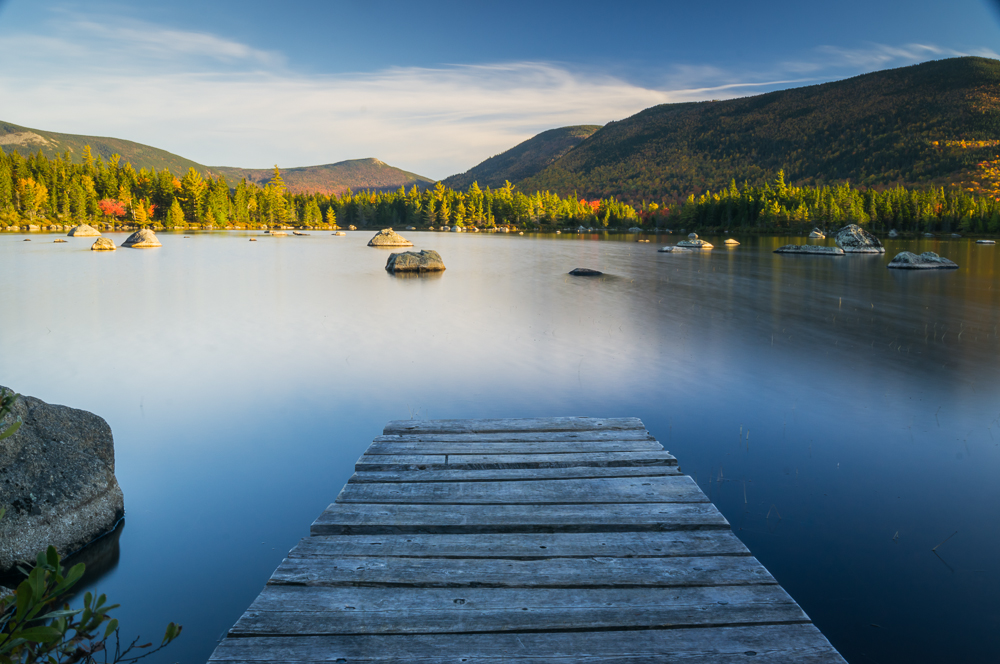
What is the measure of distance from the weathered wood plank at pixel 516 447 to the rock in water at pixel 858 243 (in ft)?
153

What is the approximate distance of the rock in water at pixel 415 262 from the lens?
84.6 feet

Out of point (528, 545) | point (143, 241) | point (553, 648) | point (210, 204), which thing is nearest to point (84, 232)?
point (143, 241)

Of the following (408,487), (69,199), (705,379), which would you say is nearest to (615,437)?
(408,487)

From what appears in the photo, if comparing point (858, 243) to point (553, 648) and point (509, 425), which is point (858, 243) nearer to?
point (509, 425)

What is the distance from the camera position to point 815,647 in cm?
239

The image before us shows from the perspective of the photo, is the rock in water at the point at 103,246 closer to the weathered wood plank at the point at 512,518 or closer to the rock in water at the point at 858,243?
the weathered wood plank at the point at 512,518

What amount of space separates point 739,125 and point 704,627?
221 meters

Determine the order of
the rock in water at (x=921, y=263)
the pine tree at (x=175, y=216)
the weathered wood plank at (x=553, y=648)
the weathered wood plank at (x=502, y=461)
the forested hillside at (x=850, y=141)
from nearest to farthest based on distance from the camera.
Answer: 1. the weathered wood plank at (x=553, y=648)
2. the weathered wood plank at (x=502, y=461)
3. the rock in water at (x=921, y=263)
4. the pine tree at (x=175, y=216)
5. the forested hillside at (x=850, y=141)

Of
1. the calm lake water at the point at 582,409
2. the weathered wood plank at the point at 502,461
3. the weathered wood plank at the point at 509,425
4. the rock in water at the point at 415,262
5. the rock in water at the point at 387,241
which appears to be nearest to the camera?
the calm lake water at the point at 582,409

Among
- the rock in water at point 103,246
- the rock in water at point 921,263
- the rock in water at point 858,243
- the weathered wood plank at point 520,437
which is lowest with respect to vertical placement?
the weathered wood plank at point 520,437

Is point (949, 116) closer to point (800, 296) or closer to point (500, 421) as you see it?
point (800, 296)

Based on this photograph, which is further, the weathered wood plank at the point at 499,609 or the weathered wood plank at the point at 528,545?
the weathered wood plank at the point at 528,545

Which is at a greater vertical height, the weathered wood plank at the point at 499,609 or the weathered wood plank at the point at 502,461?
the weathered wood plank at the point at 502,461

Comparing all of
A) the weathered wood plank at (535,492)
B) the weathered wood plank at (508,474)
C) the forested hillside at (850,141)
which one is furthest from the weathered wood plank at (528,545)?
the forested hillside at (850,141)
